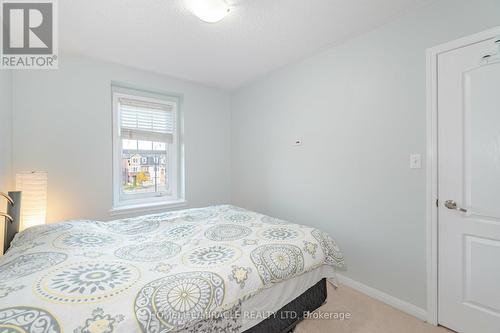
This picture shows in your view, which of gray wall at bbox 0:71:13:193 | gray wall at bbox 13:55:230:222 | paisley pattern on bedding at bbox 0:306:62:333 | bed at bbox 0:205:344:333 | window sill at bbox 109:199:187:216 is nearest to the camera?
paisley pattern on bedding at bbox 0:306:62:333

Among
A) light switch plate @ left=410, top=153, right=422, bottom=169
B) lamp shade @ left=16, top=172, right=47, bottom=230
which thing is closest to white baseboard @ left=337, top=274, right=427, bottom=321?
light switch plate @ left=410, top=153, right=422, bottom=169

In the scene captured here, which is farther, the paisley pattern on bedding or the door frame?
the door frame

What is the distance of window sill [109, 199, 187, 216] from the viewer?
281 cm

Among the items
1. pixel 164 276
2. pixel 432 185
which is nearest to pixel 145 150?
pixel 164 276

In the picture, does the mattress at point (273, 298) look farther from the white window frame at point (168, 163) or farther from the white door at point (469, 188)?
the white window frame at point (168, 163)

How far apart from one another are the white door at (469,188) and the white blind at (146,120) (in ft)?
10.5

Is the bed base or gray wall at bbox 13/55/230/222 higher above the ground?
gray wall at bbox 13/55/230/222

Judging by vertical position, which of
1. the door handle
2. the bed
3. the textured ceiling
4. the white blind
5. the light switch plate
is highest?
the textured ceiling

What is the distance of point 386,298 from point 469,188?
1.16 m

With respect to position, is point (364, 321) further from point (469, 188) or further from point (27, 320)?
point (27, 320)

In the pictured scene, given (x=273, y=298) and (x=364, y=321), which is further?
(x=364, y=321)

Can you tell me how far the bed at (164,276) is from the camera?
0.89m

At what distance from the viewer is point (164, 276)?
3.74ft

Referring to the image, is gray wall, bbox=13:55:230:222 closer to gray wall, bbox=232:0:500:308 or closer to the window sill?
the window sill
